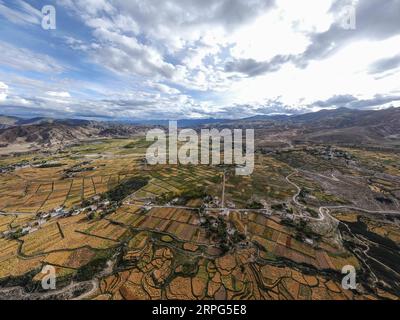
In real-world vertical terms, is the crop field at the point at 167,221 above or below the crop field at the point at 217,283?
above

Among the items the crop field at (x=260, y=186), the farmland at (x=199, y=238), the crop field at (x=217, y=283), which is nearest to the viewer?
the crop field at (x=217, y=283)

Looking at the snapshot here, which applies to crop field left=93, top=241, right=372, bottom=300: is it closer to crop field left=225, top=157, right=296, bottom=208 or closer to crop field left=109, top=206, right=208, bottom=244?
crop field left=109, top=206, right=208, bottom=244

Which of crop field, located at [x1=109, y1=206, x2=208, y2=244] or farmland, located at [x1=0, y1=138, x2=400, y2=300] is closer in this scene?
farmland, located at [x1=0, y1=138, x2=400, y2=300]

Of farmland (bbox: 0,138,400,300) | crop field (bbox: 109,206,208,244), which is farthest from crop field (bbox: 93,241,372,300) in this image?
crop field (bbox: 109,206,208,244)

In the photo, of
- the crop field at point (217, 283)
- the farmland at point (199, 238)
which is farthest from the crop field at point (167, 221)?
the crop field at point (217, 283)

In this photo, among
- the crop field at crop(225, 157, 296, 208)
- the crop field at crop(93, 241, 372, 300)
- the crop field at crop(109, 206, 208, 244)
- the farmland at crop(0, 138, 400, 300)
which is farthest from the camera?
the crop field at crop(225, 157, 296, 208)

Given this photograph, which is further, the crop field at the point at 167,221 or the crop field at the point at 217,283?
the crop field at the point at 167,221

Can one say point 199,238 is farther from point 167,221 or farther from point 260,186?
point 260,186

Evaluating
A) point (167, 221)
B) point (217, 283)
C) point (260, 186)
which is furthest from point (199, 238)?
point (260, 186)

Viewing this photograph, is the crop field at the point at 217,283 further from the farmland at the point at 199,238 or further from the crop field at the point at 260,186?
the crop field at the point at 260,186

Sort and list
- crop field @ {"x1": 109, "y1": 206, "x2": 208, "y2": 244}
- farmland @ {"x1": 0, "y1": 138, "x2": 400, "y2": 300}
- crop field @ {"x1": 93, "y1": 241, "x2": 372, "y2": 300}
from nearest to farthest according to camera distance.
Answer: crop field @ {"x1": 93, "y1": 241, "x2": 372, "y2": 300} < farmland @ {"x1": 0, "y1": 138, "x2": 400, "y2": 300} < crop field @ {"x1": 109, "y1": 206, "x2": 208, "y2": 244}
